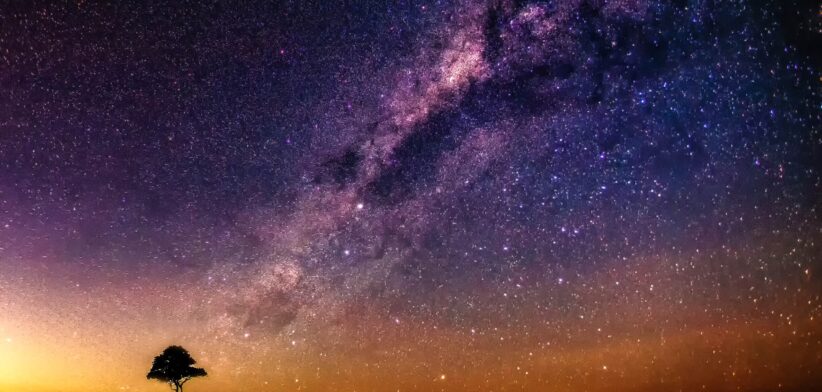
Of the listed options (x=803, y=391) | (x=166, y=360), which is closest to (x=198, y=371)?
(x=166, y=360)

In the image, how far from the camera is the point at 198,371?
18641 mm

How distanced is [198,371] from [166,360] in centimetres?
132

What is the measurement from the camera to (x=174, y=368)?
59.6 feet

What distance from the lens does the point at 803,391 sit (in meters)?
140

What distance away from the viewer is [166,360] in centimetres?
1806

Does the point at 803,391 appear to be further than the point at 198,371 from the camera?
Yes

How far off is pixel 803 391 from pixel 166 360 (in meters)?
185

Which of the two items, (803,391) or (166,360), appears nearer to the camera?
(166,360)

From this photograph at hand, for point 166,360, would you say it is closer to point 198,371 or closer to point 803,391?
point 198,371

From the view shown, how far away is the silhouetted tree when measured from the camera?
18000 millimetres

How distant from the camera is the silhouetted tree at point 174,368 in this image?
18.0 metres
